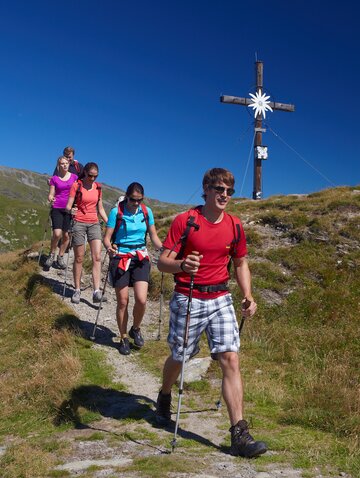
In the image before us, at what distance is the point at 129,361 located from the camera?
9.12 metres

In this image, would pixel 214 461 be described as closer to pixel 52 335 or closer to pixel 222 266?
pixel 222 266

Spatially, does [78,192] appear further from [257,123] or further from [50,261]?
[257,123]

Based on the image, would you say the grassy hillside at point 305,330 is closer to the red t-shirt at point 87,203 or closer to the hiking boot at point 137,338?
the hiking boot at point 137,338

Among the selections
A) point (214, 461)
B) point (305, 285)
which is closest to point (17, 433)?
point (214, 461)

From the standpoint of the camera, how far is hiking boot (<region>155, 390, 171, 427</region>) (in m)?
6.36

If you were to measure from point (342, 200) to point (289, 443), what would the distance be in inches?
588

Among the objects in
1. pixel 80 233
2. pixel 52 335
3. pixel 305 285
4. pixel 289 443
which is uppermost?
pixel 80 233

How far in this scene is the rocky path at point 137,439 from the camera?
4.95 meters

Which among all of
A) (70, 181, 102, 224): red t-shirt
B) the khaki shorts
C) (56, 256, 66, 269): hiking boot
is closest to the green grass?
the khaki shorts

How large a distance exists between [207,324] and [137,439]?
179 cm

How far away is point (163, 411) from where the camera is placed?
6426 millimetres

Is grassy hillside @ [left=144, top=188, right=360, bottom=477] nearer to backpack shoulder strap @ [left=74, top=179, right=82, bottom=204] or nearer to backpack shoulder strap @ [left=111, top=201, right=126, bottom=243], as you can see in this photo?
backpack shoulder strap @ [left=111, top=201, right=126, bottom=243]

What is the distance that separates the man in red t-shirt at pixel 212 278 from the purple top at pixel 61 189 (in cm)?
826

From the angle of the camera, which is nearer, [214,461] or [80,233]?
[214,461]
